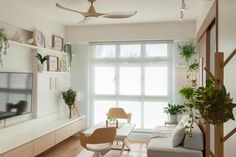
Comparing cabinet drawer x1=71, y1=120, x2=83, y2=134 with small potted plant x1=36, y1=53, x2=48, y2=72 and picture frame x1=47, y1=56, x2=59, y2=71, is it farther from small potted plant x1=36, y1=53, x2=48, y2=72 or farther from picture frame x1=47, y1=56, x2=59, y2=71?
small potted plant x1=36, y1=53, x2=48, y2=72

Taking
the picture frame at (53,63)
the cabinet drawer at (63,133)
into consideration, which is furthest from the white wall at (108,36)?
the cabinet drawer at (63,133)

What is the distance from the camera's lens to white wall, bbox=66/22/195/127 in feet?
18.9

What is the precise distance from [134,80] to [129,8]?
7.23ft

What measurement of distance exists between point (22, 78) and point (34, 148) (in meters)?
1.31

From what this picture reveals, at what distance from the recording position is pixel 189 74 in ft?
19.2

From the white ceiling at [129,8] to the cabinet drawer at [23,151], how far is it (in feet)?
7.91

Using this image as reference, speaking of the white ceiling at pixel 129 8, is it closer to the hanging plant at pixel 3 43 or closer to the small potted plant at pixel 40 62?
the hanging plant at pixel 3 43

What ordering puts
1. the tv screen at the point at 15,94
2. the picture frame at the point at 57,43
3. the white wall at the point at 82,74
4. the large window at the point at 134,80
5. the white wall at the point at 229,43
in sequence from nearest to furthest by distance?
1. the white wall at the point at 229,43
2. the tv screen at the point at 15,94
3. the picture frame at the point at 57,43
4. the large window at the point at 134,80
5. the white wall at the point at 82,74

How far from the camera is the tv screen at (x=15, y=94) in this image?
406cm

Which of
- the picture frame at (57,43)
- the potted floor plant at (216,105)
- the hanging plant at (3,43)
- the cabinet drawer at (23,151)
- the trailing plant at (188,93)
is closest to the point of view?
the potted floor plant at (216,105)

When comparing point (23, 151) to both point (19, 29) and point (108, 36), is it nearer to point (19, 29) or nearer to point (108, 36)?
point (19, 29)

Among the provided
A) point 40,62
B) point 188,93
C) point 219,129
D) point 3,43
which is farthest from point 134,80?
point 219,129

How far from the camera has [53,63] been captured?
5.60 meters

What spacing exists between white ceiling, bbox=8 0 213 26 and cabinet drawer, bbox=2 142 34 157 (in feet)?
7.91
